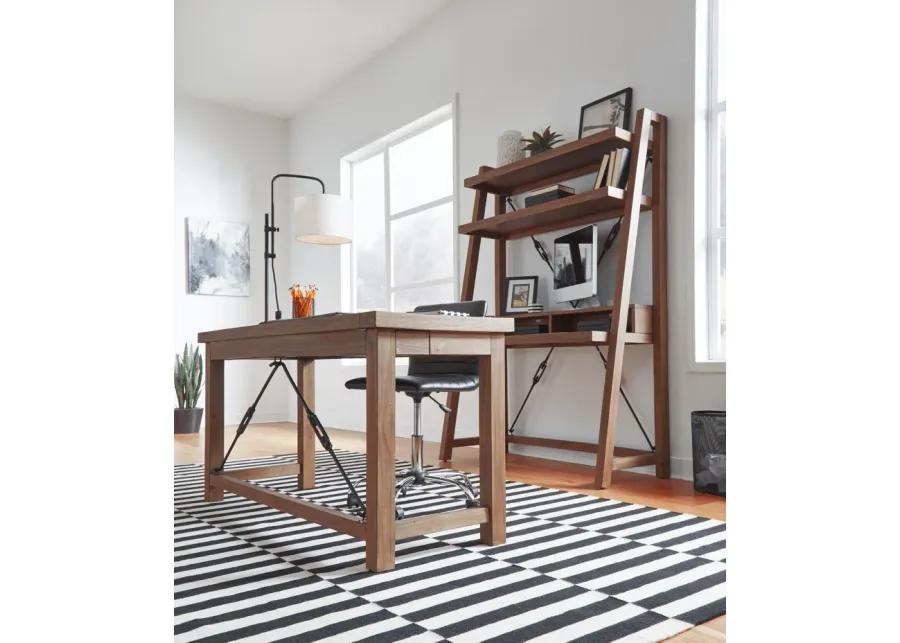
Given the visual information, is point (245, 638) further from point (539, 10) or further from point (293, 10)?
point (293, 10)

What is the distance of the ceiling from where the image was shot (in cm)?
457

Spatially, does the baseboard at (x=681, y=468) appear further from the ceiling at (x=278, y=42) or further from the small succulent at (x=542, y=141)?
the ceiling at (x=278, y=42)

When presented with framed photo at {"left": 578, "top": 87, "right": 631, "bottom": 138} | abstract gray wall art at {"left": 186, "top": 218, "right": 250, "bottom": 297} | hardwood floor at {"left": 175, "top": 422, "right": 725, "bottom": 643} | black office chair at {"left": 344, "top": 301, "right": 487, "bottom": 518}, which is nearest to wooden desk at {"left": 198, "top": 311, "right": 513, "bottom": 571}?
black office chair at {"left": 344, "top": 301, "right": 487, "bottom": 518}

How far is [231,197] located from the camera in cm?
621

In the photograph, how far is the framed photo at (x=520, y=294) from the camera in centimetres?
371

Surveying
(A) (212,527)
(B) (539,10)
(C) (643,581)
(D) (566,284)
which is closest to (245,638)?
(C) (643,581)

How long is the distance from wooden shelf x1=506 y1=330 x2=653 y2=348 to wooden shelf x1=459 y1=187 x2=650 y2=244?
0.58 meters

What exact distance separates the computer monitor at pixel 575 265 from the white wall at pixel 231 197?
3.44m

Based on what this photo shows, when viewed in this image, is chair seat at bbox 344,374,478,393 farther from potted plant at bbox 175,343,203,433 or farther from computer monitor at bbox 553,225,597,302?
potted plant at bbox 175,343,203,433

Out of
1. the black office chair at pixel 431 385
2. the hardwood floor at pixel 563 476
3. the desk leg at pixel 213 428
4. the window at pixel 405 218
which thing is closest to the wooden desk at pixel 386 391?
the black office chair at pixel 431 385

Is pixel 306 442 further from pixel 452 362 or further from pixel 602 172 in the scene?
pixel 602 172

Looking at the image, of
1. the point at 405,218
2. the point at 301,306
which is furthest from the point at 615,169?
the point at 405,218
